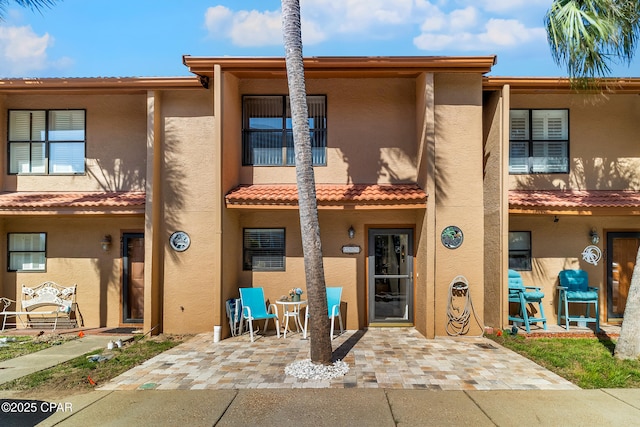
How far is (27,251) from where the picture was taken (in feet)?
34.2

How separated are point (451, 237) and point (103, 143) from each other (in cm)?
910

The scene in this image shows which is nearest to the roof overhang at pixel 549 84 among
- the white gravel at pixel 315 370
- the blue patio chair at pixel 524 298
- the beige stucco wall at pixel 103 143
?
the blue patio chair at pixel 524 298

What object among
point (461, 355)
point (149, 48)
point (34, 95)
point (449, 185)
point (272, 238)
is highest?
point (149, 48)

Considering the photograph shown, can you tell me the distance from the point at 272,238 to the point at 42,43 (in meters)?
44.5

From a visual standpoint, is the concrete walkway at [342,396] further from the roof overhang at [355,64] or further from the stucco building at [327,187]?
the roof overhang at [355,64]

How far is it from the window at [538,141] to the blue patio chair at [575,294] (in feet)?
9.01

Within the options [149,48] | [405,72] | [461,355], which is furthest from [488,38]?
[461,355]

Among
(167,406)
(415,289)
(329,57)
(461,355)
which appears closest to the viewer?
(167,406)

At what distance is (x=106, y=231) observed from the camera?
34.1 ft

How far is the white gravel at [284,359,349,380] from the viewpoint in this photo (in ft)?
21.3

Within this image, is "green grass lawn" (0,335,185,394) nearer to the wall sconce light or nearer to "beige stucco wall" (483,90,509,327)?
the wall sconce light

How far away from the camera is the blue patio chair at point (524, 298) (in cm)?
923

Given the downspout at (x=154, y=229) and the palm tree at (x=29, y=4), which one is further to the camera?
the downspout at (x=154, y=229)

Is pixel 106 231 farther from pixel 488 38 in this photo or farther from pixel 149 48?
pixel 488 38
